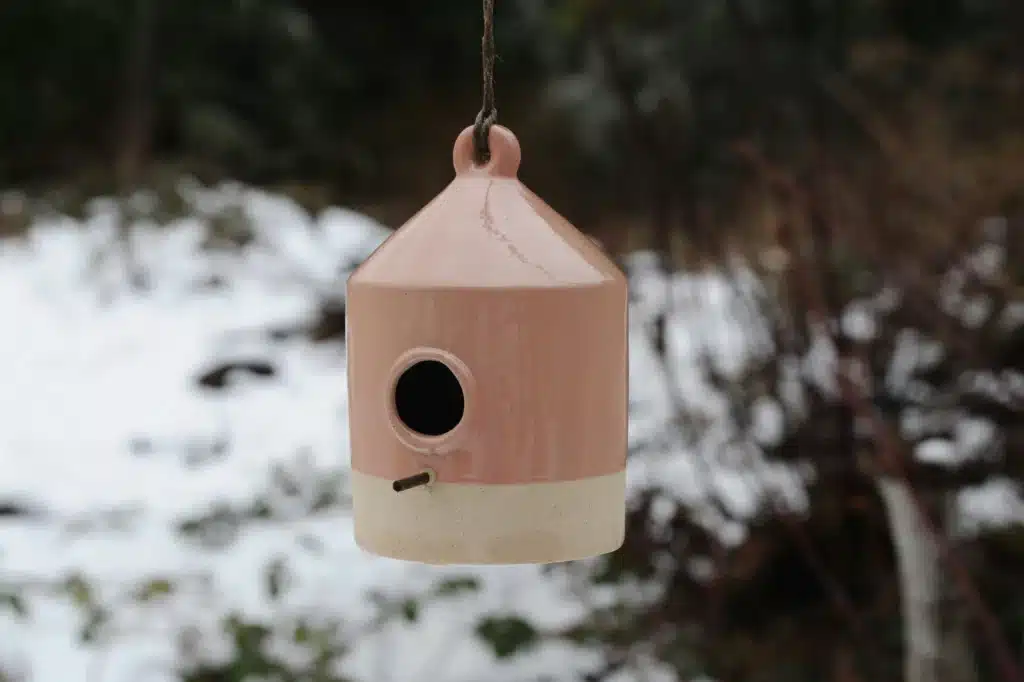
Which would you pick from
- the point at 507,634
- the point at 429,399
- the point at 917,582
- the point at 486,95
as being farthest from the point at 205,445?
the point at 486,95

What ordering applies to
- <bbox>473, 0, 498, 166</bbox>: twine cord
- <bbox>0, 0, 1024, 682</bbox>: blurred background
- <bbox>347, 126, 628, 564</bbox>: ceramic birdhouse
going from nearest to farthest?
1. <bbox>473, 0, 498, 166</bbox>: twine cord
2. <bbox>347, 126, 628, 564</bbox>: ceramic birdhouse
3. <bbox>0, 0, 1024, 682</bbox>: blurred background

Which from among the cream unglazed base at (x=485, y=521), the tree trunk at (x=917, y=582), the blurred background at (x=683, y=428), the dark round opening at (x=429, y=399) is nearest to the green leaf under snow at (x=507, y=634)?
the blurred background at (x=683, y=428)

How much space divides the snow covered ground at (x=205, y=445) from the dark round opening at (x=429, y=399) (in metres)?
1.53

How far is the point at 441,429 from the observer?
71.9 inches

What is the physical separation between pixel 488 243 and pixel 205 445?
126 inches

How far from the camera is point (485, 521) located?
5.15ft

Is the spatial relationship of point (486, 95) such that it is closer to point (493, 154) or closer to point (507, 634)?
point (493, 154)

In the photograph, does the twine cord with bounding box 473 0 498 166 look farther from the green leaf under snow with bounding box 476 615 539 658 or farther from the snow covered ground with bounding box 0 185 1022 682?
the green leaf under snow with bounding box 476 615 539 658

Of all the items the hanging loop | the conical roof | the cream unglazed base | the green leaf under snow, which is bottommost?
the green leaf under snow

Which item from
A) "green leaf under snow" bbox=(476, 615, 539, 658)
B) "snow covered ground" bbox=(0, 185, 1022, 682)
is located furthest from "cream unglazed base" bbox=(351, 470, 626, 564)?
"green leaf under snow" bbox=(476, 615, 539, 658)

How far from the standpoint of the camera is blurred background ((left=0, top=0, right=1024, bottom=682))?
3.01m

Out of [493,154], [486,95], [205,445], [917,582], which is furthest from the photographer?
[205,445]

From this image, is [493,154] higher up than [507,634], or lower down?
higher up

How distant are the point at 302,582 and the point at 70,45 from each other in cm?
569
